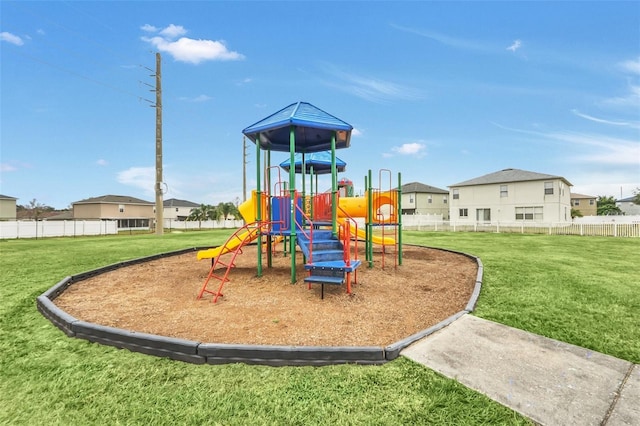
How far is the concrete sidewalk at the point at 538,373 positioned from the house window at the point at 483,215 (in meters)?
34.4

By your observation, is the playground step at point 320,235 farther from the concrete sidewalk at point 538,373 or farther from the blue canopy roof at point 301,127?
the concrete sidewalk at point 538,373

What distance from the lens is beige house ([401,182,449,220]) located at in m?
47.0

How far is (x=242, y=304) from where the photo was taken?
561cm

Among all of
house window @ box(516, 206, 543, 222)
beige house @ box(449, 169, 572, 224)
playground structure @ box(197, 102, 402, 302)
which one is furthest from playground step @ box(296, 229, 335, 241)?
house window @ box(516, 206, 543, 222)

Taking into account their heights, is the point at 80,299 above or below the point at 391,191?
below

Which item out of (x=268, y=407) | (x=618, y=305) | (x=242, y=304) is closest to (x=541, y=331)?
(x=618, y=305)

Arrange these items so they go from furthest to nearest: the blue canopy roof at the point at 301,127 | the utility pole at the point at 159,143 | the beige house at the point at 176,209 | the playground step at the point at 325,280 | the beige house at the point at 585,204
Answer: the beige house at the point at 176,209 → the beige house at the point at 585,204 → the utility pole at the point at 159,143 → the blue canopy roof at the point at 301,127 → the playground step at the point at 325,280

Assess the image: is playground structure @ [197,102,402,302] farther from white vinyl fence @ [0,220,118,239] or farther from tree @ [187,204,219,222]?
tree @ [187,204,219,222]

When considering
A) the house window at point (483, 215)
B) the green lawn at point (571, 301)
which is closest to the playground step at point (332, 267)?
the green lawn at point (571, 301)

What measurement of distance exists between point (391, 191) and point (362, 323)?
248 inches

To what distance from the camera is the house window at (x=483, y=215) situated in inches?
1380

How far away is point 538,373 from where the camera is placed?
320 centimetres

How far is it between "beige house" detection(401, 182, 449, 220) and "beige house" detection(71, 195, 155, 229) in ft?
142

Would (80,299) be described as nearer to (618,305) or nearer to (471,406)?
(471,406)
